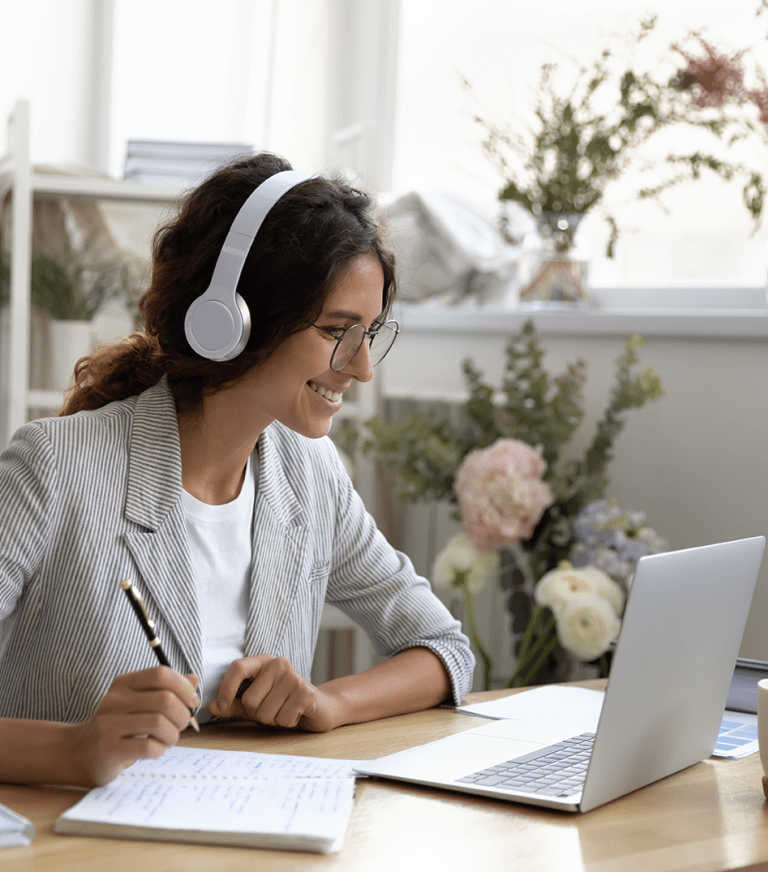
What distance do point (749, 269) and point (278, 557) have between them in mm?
1505

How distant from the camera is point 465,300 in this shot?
2.89 metres

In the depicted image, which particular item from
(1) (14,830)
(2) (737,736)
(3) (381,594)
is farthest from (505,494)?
(1) (14,830)

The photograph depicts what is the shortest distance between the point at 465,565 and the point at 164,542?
0.91 meters

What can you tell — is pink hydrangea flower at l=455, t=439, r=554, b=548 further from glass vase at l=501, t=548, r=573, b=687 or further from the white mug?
the white mug

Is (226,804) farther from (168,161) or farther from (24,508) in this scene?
(168,161)

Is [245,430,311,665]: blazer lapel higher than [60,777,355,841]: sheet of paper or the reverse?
higher

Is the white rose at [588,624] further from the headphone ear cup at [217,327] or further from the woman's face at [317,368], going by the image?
the headphone ear cup at [217,327]

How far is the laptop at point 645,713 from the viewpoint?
934 millimetres

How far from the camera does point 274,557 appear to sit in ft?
4.50

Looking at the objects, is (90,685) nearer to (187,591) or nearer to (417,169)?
(187,591)

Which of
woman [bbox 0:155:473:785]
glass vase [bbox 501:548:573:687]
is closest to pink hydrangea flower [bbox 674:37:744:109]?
glass vase [bbox 501:548:573:687]

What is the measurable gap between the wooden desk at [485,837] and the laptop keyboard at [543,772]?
1.1 inches

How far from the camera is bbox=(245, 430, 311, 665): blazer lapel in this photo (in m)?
1.34

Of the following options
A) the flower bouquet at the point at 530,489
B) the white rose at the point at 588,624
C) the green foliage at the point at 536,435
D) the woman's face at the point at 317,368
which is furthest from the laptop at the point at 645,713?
the green foliage at the point at 536,435
